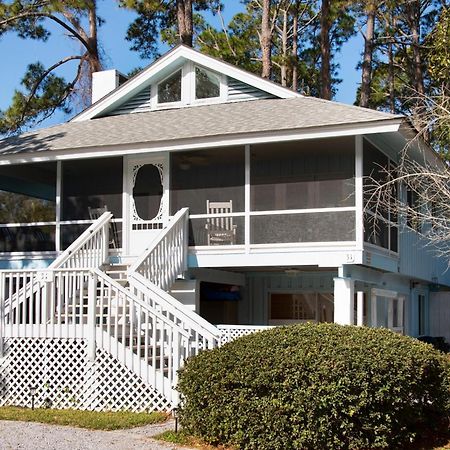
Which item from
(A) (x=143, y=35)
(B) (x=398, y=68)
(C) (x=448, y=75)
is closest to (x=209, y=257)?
(C) (x=448, y=75)

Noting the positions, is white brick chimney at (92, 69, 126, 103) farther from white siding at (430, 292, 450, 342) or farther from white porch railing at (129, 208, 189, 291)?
white siding at (430, 292, 450, 342)

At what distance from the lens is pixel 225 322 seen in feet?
66.9

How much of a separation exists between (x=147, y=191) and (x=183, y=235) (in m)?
1.77

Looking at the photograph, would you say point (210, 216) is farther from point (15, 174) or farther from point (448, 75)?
point (448, 75)

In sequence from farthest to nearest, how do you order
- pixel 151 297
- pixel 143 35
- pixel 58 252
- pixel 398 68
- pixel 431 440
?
pixel 398 68 < pixel 143 35 < pixel 58 252 < pixel 151 297 < pixel 431 440

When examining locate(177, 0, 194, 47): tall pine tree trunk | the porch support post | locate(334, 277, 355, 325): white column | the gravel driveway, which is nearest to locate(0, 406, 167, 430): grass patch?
the gravel driveway

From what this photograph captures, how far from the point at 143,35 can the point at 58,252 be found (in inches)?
765

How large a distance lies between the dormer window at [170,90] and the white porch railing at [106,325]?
792 cm

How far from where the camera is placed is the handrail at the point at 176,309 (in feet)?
39.4

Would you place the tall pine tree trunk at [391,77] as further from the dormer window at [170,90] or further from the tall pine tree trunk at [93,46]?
the dormer window at [170,90]

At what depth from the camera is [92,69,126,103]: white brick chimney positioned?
2170cm

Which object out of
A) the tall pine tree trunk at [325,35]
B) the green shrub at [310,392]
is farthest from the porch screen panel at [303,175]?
the tall pine tree trunk at [325,35]

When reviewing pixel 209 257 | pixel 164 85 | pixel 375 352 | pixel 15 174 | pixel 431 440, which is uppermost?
pixel 164 85

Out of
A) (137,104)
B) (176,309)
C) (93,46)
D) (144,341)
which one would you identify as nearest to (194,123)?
(137,104)
